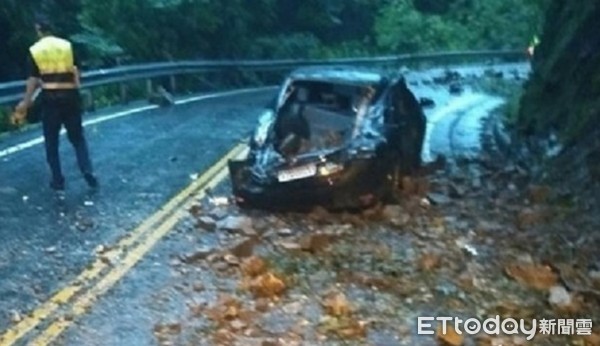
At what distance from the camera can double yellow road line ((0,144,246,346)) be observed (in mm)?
7469

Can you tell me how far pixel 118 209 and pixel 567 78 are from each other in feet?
28.0

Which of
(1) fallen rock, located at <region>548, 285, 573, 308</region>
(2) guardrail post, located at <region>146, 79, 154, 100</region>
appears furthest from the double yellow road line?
(2) guardrail post, located at <region>146, 79, 154, 100</region>

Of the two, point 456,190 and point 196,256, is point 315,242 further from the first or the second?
point 456,190

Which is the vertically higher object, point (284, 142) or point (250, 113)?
point (284, 142)

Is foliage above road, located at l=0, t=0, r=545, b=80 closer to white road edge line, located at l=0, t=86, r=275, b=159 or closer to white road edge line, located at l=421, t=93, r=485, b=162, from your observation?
white road edge line, located at l=0, t=86, r=275, b=159

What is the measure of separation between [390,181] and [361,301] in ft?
12.6

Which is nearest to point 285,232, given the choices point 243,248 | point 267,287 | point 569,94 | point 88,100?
point 243,248

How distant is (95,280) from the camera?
28.6 feet

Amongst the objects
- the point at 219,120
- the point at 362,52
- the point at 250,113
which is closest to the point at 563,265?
the point at 219,120

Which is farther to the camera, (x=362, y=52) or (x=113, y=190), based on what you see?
(x=362, y=52)

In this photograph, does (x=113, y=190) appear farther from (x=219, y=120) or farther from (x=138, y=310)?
(x=219, y=120)

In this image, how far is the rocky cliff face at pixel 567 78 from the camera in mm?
14984

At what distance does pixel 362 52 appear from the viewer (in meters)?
47.2

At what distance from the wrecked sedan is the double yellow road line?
0.95m
